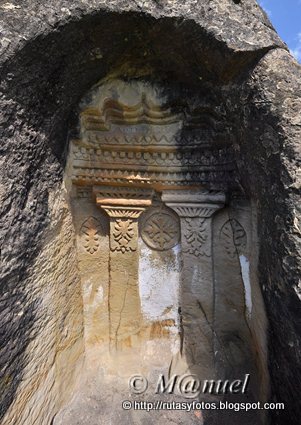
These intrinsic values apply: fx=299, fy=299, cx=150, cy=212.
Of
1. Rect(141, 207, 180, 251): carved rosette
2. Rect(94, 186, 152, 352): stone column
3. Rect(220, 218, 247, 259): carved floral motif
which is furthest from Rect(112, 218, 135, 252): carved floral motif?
Rect(220, 218, 247, 259): carved floral motif

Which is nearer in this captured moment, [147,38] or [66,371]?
[147,38]

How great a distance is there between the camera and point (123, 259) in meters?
2.21

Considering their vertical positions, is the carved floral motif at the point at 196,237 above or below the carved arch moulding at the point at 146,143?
below

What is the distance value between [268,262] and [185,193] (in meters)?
0.78

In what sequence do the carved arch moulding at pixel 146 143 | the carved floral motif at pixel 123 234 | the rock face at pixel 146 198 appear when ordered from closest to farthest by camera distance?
the rock face at pixel 146 198, the carved arch moulding at pixel 146 143, the carved floral motif at pixel 123 234

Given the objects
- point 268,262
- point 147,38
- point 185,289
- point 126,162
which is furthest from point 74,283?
point 147,38

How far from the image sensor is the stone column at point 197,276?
2.09m

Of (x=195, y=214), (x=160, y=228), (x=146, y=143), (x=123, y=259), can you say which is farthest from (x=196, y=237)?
(x=146, y=143)

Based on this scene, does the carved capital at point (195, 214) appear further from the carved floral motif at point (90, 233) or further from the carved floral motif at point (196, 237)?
the carved floral motif at point (90, 233)

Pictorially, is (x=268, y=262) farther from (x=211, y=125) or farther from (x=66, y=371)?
(x=66, y=371)

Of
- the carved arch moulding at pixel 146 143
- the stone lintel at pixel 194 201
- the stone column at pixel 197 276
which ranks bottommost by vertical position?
the stone column at pixel 197 276

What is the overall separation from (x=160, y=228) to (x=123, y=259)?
1.17ft

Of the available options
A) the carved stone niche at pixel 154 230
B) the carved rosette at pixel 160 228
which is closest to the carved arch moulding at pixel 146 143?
the carved stone niche at pixel 154 230

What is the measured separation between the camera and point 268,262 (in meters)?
1.53
